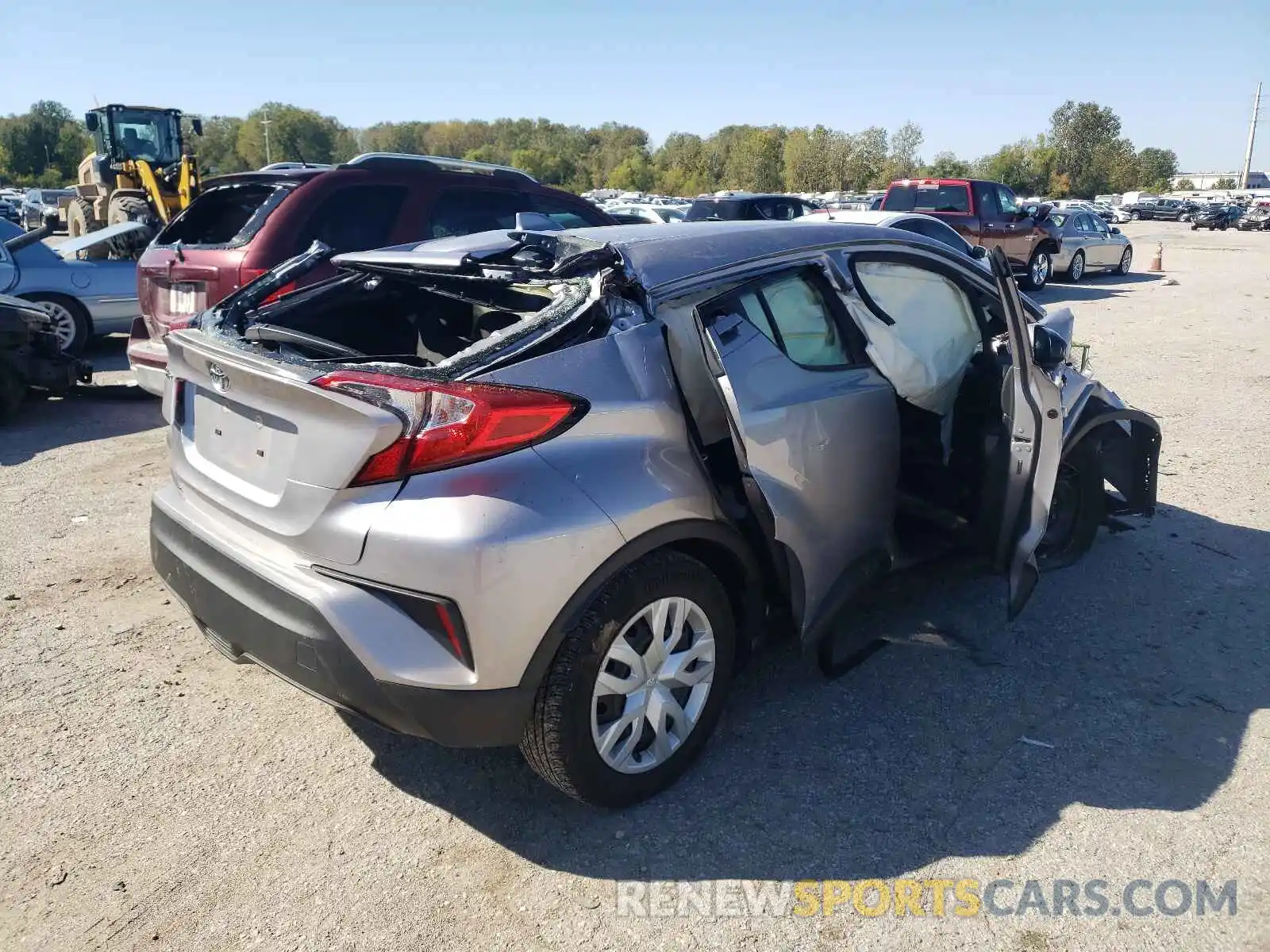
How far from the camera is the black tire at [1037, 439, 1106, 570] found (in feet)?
15.1

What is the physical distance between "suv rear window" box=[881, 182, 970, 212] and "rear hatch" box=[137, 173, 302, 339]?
13.7 m

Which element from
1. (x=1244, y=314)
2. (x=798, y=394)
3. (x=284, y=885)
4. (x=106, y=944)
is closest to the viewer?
(x=106, y=944)

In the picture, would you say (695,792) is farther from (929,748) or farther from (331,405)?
(331,405)

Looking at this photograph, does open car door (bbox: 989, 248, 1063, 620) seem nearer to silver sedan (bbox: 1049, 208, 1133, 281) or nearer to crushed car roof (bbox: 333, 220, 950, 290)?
crushed car roof (bbox: 333, 220, 950, 290)

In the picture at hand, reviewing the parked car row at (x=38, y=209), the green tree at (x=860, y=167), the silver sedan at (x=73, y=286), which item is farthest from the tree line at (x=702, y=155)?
the silver sedan at (x=73, y=286)

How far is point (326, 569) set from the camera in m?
2.55

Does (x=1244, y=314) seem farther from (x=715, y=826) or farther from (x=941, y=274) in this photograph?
(x=715, y=826)

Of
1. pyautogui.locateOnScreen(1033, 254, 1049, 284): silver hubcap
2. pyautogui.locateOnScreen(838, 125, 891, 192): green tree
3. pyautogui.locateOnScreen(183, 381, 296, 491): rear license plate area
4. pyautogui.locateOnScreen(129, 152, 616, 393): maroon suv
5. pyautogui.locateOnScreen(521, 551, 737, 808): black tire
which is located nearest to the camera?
pyautogui.locateOnScreen(521, 551, 737, 808): black tire

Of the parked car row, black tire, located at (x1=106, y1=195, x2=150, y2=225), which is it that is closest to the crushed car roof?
black tire, located at (x1=106, y1=195, x2=150, y2=225)

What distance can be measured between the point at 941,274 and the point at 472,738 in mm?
2680

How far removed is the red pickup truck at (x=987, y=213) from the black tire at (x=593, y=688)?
15.9m

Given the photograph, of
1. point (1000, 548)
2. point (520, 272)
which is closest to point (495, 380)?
point (520, 272)

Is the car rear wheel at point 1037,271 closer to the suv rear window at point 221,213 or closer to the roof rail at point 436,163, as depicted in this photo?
the roof rail at point 436,163

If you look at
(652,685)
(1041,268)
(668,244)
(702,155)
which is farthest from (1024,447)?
(702,155)
